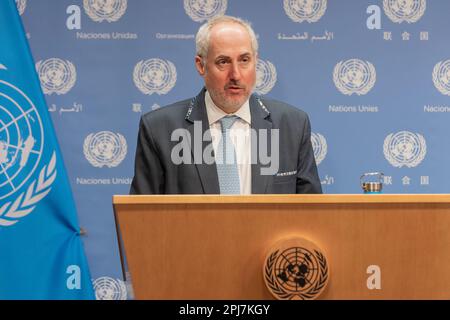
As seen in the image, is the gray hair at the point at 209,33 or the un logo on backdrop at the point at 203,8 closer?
the gray hair at the point at 209,33

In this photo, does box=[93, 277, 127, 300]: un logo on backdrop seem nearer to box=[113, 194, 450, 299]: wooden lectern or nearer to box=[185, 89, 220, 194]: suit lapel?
box=[185, 89, 220, 194]: suit lapel

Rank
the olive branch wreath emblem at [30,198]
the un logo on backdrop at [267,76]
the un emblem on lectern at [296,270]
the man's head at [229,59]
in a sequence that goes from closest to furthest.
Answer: the un emblem on lectern at [296,270] → the man's head at [229,59] → the olive branch wreath emblem at [30,198] → the un logo on backdrop at [267,76]

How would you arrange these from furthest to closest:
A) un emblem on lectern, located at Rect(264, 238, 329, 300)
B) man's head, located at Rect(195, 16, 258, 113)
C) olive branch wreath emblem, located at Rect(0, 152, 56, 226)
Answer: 1. olive branch wreath emblem, located at Rect(0, 152, 56, 226)
2. man's head, located at Rect(195, 16, 258, 113)
3. un emblem on lectern, located at Rect(264, 238, 329, 300)

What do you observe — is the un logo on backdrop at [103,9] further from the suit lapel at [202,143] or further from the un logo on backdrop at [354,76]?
the un logo on backdrop at [354,76]

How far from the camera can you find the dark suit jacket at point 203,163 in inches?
88.0

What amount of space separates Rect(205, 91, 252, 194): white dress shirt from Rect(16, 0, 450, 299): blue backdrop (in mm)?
962

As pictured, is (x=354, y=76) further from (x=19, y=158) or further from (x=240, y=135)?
(x=19, y=158)

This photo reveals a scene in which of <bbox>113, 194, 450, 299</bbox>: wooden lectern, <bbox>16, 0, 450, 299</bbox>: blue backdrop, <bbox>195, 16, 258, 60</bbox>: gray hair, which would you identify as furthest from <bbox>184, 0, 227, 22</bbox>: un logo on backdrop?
<bbox>113, 194, 450, 299</bbox>: wooden lectern

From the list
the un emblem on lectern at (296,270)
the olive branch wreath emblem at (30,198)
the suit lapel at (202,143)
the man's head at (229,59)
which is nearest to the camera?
the un emblem on lectern at (296,270)

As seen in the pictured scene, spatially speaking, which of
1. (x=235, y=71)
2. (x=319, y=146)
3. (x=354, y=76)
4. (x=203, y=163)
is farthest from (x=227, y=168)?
(x=354, y=76)

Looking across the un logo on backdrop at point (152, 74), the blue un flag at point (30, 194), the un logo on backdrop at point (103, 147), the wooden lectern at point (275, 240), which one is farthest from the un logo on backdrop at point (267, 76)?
the wooden lectern at point (275, 240)

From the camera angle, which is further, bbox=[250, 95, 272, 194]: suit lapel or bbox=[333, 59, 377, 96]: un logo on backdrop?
bbox=[333, 59, 377, 96]: un logo on backdrop

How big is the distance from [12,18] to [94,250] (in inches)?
52.0

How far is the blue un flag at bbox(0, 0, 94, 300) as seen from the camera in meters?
3.30
